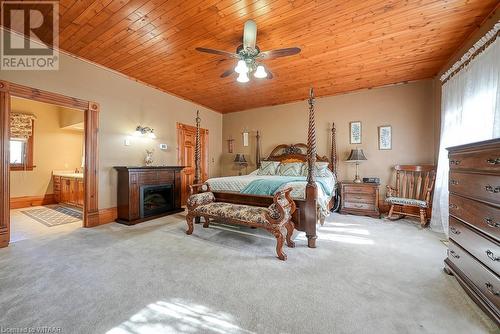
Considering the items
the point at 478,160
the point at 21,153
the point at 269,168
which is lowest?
the point at 269,168

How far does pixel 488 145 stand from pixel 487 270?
0.91m

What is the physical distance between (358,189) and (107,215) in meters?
5.18

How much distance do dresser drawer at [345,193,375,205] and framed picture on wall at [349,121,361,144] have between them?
133 cm

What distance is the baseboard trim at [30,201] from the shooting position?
5.08 meters

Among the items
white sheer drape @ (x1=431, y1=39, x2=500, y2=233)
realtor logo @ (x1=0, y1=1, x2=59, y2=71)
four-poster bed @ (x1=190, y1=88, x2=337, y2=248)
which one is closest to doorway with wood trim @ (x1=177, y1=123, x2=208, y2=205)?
four-poster bed @ (x1=190, y1=88, x2=337, y2=248)

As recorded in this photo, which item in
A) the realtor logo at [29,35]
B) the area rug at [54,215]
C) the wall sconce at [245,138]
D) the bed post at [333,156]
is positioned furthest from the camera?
the wall sconce at [245,138]

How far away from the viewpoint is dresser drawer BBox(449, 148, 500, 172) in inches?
55.4

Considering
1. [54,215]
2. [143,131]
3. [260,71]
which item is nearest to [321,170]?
[260,71]

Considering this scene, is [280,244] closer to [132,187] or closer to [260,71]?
[260,71]

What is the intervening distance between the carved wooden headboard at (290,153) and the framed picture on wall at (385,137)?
1.38 meters

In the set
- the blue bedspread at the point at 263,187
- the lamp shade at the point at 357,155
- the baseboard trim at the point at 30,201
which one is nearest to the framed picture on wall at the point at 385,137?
the lamp shade at the point at 357,155

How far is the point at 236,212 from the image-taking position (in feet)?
9.09

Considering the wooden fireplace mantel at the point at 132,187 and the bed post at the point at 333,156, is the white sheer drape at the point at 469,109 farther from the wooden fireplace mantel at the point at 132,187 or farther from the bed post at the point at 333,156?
the wooden fireplace mantel at the point at 132,187

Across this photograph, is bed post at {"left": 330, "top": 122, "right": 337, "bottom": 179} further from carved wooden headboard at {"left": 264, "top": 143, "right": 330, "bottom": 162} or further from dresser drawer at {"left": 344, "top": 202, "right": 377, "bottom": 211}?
dresser drawer at {"left": 344, "top": 202, "right": 377, "bottom": 211}
